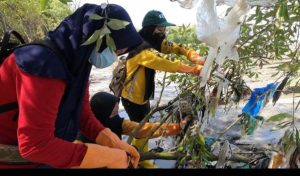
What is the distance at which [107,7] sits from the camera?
142cm

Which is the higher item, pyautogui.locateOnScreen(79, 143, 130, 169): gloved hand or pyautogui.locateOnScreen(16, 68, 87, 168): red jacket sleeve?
pyautogui.locateOnScreen(16, 68, 87, 168): red jacket sleeve

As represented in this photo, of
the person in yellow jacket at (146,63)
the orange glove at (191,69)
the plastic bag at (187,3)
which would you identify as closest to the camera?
the plastic bag at (187,3)

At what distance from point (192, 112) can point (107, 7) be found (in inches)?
40.5

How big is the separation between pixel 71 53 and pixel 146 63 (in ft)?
5.59

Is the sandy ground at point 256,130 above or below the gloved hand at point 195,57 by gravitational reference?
below

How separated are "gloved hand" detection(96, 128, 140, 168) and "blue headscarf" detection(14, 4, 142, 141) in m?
0.30

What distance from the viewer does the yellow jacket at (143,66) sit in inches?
117

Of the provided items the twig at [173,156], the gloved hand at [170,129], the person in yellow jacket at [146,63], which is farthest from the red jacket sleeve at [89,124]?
the person in yellow jacket at [146,63]

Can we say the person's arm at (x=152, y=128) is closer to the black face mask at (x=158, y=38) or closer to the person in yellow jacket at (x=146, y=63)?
the person in yellow jacket at (x=146, y=63)

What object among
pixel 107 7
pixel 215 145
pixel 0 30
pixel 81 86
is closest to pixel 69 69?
pixel 81 86

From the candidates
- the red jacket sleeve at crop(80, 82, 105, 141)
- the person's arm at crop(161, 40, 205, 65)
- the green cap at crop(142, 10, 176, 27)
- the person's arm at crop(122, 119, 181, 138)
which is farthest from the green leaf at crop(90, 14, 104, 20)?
the green cap at crop(142, 10, 176, 27)

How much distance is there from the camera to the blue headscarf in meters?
1.31

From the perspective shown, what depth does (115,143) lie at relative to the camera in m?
1.80

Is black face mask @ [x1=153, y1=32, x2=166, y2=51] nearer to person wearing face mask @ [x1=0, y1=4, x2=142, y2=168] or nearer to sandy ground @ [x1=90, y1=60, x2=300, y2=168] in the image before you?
sandy ground @ [x1=90, y1=60, x2=300, y2=168]
